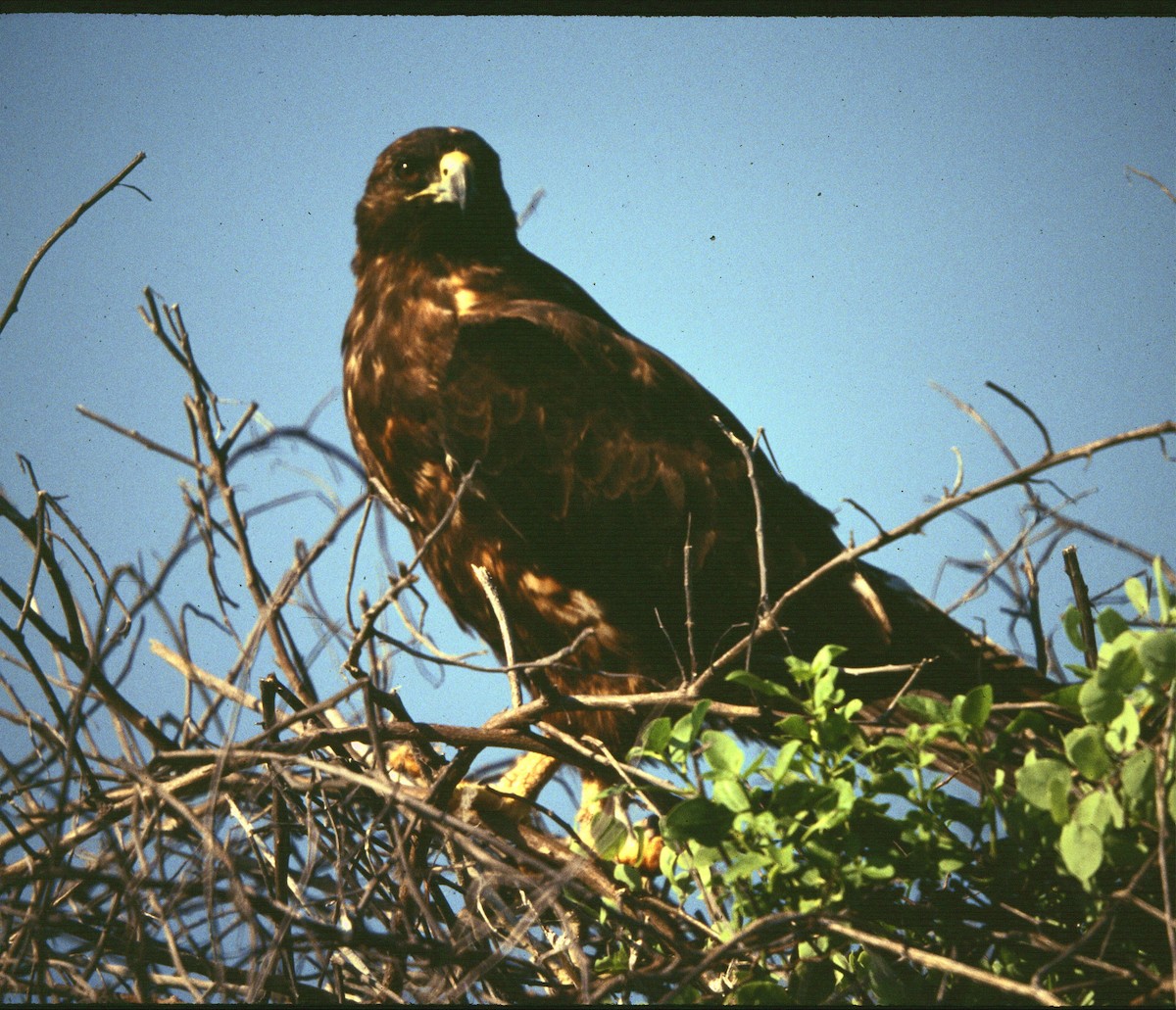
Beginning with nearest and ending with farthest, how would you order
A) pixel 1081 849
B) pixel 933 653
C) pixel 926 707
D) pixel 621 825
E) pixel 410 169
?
pixel 1081 849 → pixel 926 707 → pixel 621 825 → pixel 933 653 → pixel 410 169

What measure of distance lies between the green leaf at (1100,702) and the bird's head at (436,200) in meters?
2.56

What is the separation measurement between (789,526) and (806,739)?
1.59 m

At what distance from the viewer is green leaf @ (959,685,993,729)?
1.57 metres

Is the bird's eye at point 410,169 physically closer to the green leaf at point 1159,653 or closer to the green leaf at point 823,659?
the green leaf at point 823,659

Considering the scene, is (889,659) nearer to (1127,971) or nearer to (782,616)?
(782,616)

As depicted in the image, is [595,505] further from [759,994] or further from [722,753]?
[759,994]

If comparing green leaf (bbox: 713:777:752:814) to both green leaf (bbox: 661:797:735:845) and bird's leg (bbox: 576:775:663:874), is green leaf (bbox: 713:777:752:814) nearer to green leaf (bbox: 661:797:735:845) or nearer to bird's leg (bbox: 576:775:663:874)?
green leaf (bbox: 661:797:735:845)

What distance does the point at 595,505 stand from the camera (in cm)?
305

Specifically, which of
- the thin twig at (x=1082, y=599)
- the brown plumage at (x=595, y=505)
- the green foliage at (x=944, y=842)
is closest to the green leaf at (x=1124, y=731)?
the green foliage at (x=944, y=842)

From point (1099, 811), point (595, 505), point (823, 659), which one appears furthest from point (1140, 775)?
point (595, 505)

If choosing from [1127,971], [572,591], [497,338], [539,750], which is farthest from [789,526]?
[1127,971]

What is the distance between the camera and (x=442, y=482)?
10.1 feet

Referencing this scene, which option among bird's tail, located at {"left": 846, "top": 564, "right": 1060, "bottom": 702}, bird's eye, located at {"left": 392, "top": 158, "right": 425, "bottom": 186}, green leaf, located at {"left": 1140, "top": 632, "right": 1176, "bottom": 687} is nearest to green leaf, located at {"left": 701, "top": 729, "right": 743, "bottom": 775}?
green leaf, located at {"left": 1140, "top": 632, "right": 1176, "bottom": 687}

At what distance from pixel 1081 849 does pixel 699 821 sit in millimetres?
504
